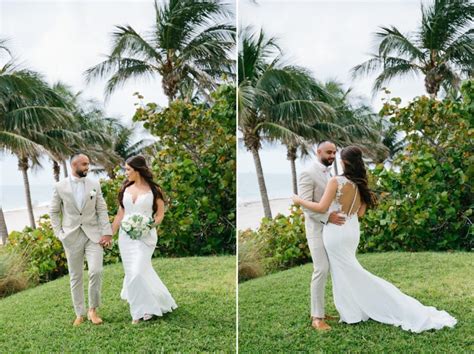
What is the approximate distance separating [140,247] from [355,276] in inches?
60.5

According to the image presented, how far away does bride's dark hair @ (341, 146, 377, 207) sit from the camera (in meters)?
4.05

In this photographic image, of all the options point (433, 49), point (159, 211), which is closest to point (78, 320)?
point (159, 211)

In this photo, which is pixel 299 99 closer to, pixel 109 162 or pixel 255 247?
pixel 255 247

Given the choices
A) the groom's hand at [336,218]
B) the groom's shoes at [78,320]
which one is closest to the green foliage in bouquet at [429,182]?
the groom's hand at [336,218]

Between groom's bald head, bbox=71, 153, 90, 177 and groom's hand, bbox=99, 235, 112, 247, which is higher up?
groom's bald head, bbox=71, 153, 90, 177

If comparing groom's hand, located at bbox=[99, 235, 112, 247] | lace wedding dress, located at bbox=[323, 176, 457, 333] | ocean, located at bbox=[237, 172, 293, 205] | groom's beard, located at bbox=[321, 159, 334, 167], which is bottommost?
lace wedding dress, located at bbox=[323, 176, 457, 333]

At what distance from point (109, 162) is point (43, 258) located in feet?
3.05

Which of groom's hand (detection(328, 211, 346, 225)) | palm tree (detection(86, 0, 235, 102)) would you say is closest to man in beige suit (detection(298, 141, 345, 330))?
groom's hand (detection(328, 211, 346, 225))

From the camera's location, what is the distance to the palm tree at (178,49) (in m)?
4.78

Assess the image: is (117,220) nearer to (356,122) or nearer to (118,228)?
(118,228)

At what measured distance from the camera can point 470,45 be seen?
14.7ft

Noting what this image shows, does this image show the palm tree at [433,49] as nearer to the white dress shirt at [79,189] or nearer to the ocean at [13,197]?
the white dress shirt at [79,189]

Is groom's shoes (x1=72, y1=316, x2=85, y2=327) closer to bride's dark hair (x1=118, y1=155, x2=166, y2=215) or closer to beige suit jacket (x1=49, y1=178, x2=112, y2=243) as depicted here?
beige suit jacket (x1=49, y1=178, x2=112, y2=243)

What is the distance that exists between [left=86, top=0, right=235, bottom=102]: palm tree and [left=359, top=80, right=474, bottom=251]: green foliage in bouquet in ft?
4.58
